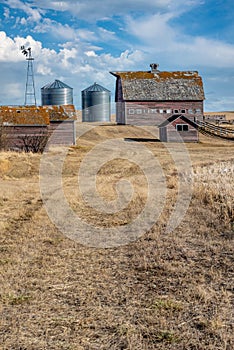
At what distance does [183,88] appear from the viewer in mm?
49500

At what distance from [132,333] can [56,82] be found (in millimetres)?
51463

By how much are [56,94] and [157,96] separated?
13376 millimetres

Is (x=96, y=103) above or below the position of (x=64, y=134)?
above

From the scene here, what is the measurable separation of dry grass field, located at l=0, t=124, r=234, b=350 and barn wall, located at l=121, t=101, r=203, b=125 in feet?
120

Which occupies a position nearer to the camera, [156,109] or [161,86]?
[156,109]

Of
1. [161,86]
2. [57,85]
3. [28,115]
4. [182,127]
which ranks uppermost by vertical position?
[57,85]

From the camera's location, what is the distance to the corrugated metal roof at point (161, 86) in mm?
48656

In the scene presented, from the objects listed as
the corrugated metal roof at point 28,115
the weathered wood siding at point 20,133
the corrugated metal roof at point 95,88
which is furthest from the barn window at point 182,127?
the corrugated metal roof at point 95,88

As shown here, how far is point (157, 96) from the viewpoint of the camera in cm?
4878

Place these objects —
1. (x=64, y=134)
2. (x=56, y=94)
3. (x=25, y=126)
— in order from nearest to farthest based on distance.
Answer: (x=25, y=126) < (x=64, y=134) < (x=56, y=94)

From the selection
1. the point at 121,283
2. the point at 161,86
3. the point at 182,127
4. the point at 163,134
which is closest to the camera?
the point at 121,283

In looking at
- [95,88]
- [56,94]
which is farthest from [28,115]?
[95,88]

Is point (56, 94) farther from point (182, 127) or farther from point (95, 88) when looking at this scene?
point (182, 127)

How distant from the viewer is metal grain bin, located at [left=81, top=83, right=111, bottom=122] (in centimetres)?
5737
